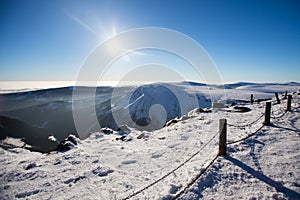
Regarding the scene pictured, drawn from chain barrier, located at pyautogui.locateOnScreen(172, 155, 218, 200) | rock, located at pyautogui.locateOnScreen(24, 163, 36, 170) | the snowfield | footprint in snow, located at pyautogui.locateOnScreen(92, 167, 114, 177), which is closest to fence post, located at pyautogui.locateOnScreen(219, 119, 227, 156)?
the snowfield

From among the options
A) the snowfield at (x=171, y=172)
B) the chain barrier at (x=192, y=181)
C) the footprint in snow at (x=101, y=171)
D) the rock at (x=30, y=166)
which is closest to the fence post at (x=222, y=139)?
the snowfield at (x=171, y=172)

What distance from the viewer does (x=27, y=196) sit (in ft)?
18.0

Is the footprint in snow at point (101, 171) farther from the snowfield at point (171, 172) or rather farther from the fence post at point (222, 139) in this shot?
the fence post at point (222, 139)

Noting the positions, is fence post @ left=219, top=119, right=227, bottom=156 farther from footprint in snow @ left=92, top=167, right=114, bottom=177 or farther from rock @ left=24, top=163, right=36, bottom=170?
rock @ left=24, top=163, right=36, bottom=170

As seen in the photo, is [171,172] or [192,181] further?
[171,172]

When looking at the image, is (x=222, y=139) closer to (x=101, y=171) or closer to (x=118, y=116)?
(x=101, y=171)

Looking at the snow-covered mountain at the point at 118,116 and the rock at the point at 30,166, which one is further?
the snow-covered mountain at the point at 118,116

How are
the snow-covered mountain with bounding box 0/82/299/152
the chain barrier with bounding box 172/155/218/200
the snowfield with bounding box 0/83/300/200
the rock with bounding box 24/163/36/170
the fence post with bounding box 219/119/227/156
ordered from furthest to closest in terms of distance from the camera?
1. the snow-covered mountain with bounding box 0/82/299/152
2. the rock with bounding box 24/163/36/170
3. the fence post with bounding box 219/119/227/156
4. the snowfield with bounding box 0/83/300/200
5. the chain barrier with bounding box 172/155/218/200

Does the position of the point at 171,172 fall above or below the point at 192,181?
below

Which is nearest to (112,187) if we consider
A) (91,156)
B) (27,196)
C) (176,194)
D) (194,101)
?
(176,194)

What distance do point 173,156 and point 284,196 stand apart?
13.6 feet

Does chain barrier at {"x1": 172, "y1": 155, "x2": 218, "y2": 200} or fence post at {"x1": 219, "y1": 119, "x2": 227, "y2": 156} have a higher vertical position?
fence post at {"x1": 219, "y1": 119, "x2": 227, "y2": 156}

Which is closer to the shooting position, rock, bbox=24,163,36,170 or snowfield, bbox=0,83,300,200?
snowfield, bbox=0,83,300,200

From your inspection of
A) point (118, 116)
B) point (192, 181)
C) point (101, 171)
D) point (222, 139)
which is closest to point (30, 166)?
point (101, 171)
